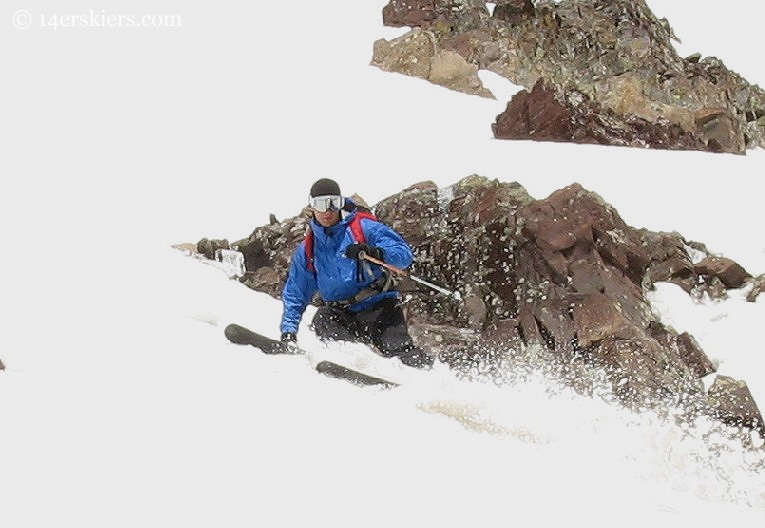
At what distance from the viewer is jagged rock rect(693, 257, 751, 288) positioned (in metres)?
10.6

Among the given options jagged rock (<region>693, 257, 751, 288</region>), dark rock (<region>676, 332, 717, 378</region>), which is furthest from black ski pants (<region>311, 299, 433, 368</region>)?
jagged rock (<region>693, 257, 751, 288</region>)

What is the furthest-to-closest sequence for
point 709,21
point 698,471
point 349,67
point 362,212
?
point 709,21 < point 349,67 < point 362,212 < point 698,471

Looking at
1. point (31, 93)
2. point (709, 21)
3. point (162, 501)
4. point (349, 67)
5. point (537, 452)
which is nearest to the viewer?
point (162, 501)

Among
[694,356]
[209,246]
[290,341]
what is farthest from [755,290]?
[209,246]

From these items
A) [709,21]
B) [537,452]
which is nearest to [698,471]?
[537,452]

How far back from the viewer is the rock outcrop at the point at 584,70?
675 inches

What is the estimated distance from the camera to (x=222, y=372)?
4.92 m

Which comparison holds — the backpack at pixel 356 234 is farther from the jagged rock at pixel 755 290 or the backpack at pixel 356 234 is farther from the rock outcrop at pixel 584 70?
the rock outcrop at pixel 584 70

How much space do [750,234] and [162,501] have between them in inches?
434

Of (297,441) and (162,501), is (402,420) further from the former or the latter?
(162,501)

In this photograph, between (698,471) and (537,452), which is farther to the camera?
(698,471)

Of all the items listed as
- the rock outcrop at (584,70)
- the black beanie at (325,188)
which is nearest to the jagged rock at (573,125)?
the rock outcrop at (584,70)

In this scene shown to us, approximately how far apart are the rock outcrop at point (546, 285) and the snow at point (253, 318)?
0.73 meters

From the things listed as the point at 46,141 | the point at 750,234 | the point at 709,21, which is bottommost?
the point at 750,234
